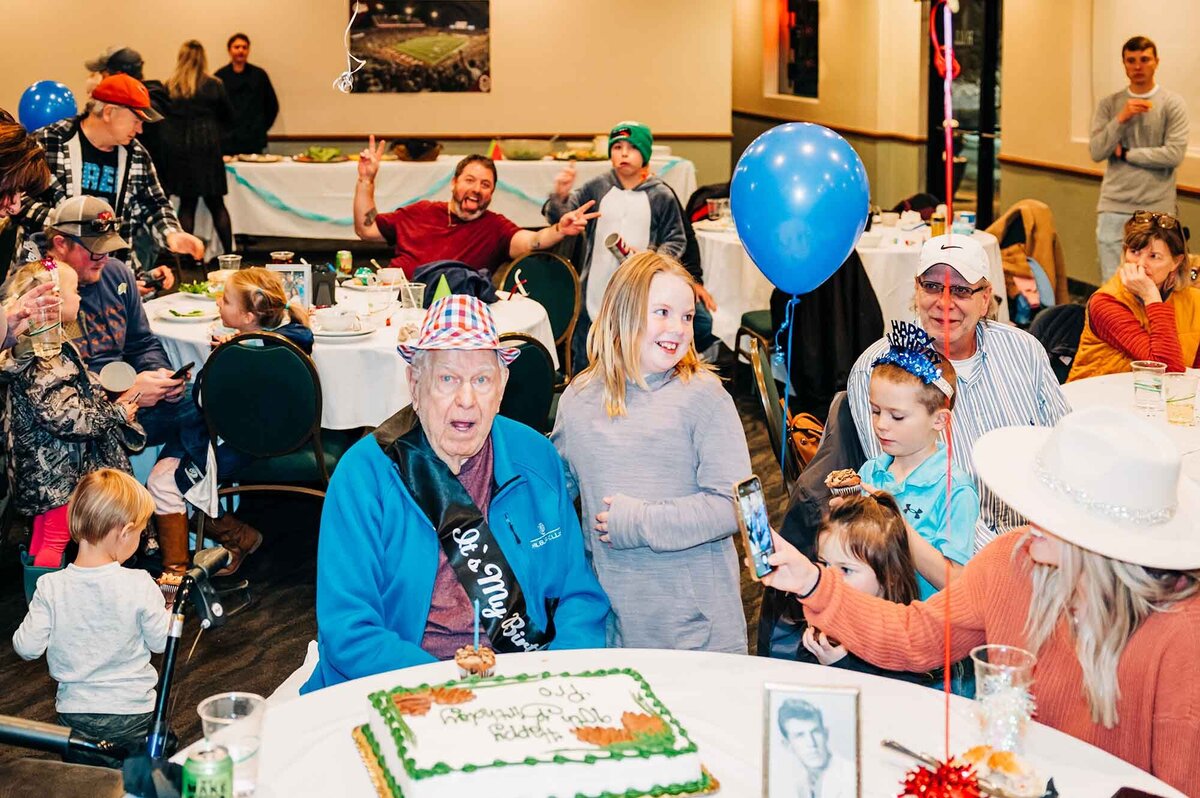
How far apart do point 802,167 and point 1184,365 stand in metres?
1.84

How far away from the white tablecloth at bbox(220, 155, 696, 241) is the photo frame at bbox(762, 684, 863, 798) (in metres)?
9.54

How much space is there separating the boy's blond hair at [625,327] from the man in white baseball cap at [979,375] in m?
0.58

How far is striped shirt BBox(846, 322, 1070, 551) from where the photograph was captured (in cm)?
330

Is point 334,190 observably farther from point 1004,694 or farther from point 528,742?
point 1004,694

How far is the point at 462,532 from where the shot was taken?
2535mm

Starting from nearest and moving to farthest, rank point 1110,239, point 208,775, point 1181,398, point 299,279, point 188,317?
point 208,775
point 1181,398
point 188,317
point 299,279
point 1110,239

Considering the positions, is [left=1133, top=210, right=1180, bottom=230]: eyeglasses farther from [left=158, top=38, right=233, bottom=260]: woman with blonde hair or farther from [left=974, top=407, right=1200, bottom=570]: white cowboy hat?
[left=158, top=38, right=233, bottom=260]: woman with blonde hair

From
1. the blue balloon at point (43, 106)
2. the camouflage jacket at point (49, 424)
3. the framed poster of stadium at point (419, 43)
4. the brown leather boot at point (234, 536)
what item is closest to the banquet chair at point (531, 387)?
the brown leather boot at point (234, 536)

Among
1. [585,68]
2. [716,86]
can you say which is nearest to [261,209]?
[585,68]

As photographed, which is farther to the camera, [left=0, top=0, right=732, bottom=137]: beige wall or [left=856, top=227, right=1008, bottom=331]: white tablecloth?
[left=0, top=0, right=732, bottom=137]: beige wall

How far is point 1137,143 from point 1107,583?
6.82m

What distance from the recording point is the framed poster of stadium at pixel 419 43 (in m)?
12.4

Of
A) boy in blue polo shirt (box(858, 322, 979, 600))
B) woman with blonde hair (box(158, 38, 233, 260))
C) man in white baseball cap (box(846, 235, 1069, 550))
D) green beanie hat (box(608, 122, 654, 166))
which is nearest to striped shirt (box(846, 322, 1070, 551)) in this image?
man in white baseball cap (box(846, 235, 1069, 550))

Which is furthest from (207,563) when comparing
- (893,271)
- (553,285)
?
(893,271)
